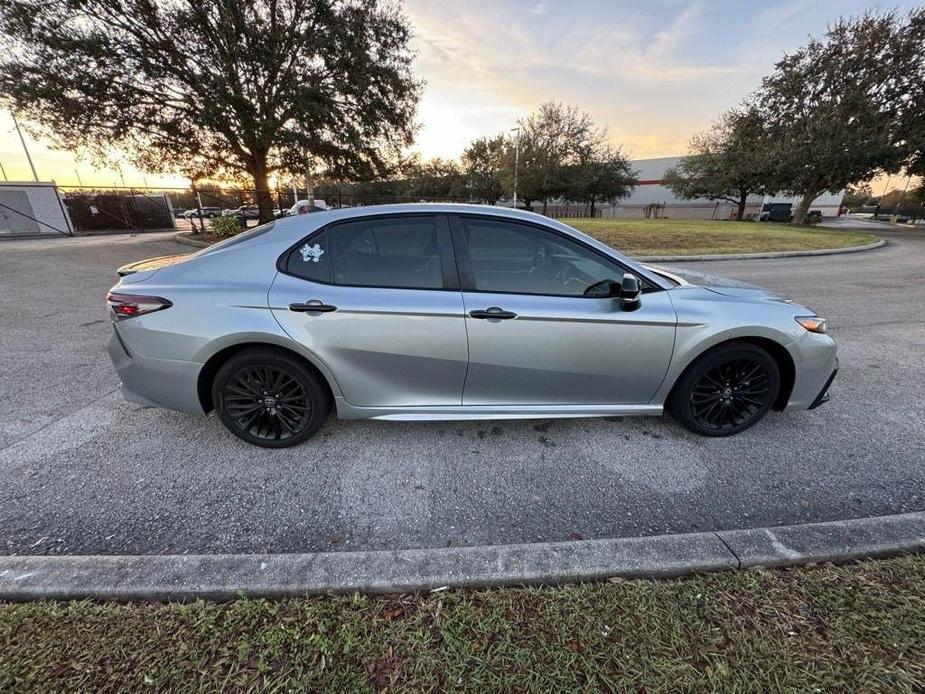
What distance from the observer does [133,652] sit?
56.5 inches

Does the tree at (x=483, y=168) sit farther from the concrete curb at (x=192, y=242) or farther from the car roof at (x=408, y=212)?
the car roof at (x=408, y=212)

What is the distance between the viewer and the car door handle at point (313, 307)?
2.41 meters

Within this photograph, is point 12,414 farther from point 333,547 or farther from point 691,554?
point 691,554

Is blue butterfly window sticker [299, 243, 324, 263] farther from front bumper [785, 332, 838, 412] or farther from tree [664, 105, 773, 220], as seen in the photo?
tree [664, 105, 773, 220]

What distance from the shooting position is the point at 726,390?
9.20 ft

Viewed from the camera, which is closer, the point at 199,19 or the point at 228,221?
the point at 199,19

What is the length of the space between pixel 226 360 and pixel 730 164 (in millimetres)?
40266

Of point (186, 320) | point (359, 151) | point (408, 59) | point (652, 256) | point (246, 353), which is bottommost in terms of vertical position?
point (652, 256)

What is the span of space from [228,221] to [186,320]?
47.0ft

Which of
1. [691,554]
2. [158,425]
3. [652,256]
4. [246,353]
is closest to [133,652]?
[246,353]

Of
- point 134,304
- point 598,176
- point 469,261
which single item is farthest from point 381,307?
point 598,176

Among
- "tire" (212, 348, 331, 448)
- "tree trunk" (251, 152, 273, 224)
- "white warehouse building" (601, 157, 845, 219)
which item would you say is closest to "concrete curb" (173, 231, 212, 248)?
"tree trunk" (251, 152, 273, 224)

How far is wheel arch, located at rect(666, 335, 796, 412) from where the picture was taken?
2.68 metres

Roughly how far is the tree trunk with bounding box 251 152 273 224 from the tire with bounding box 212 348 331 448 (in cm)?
1418
